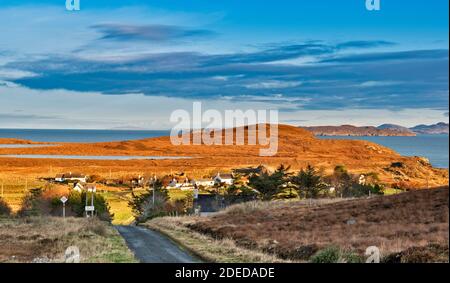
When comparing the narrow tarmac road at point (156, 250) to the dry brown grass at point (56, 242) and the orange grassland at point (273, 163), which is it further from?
the orange grassland at point (273, 163)

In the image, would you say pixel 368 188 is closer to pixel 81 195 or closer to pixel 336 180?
pixel 336 180

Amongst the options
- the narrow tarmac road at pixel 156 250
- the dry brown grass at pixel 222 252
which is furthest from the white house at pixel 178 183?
the dry brown grass at pixel 222 252

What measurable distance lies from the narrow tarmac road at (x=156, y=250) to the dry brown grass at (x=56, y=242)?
617 millimetres

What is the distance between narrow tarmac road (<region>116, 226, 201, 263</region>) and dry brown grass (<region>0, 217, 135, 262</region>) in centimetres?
62

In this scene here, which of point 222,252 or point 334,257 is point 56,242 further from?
point 334,257

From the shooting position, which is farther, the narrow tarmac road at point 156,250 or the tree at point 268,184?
the tree at point 268,184

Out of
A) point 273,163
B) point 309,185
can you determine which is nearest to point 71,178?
point 273,163

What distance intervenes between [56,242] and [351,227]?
1675cm

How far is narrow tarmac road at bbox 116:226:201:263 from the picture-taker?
79.8 ft

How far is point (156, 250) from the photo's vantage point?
2828cm

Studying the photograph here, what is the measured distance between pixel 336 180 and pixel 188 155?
4134 inches

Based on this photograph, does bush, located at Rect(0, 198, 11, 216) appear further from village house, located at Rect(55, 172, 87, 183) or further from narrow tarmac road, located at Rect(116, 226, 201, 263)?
narrow tarmac road, located at Rect(116, 226, 201, 263)

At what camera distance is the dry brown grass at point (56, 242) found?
2485cm
